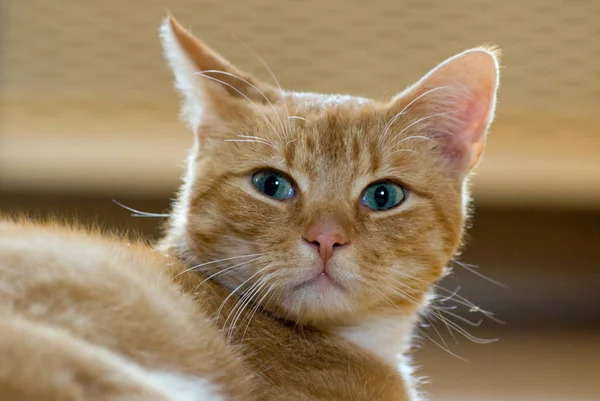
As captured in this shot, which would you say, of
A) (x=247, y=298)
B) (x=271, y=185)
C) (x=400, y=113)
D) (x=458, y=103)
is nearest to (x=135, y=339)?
(x=247, y=298)

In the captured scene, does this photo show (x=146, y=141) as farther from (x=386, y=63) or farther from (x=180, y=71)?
(x=180, y=71)

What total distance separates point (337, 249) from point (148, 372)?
0.47 metres

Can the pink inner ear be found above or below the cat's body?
above

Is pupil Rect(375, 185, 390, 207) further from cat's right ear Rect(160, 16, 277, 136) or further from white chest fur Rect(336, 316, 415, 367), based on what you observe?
cat's right ear Rect(160, 16, 277, 136)

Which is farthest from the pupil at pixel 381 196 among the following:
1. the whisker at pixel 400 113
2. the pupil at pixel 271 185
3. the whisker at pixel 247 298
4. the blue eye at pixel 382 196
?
the whisker at pixel 247 298

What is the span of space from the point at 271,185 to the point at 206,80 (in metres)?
0.32

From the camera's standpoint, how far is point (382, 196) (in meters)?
Answer: 1.77

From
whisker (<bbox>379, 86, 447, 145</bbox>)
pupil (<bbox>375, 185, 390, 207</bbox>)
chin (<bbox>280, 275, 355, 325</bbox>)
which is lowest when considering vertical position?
chin (<bbox>280, 275, 355, 325</bbox>)

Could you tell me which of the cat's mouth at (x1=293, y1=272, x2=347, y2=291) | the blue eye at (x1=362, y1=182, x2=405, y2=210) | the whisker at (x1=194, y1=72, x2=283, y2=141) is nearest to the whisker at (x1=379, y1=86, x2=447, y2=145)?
the blue eye at (x1=362, y1=182, x2=405, y2=210)

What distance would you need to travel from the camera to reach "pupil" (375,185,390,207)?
176cm

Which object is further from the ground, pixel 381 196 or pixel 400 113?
pixel 400 113

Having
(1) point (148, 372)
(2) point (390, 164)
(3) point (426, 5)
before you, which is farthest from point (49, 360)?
(3) point (426, 5)

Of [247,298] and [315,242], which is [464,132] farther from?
[247,298]

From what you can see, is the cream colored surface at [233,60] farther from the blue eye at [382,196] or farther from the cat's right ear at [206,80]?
the blue eye at [382,196]
